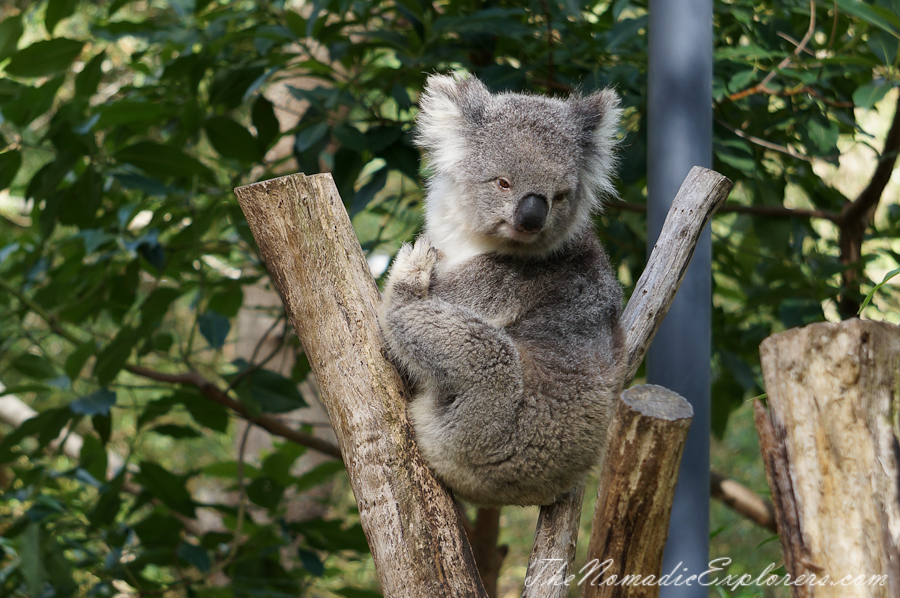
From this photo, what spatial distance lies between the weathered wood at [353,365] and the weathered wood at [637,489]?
0.36 m

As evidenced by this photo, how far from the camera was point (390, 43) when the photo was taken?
237 centimetres

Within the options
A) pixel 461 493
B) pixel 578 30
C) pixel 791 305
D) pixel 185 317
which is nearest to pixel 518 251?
pixel 461 493

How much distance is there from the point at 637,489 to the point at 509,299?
759 millimetres

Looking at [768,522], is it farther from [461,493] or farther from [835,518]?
[835,518]

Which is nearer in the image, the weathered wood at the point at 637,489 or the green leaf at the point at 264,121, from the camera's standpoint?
the weathered wood at the point at 637,489

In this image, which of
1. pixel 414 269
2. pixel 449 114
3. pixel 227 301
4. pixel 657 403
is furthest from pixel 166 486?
pixel 657 403

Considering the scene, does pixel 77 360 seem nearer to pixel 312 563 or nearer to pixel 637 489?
pixel 312 563

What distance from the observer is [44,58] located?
2.36m

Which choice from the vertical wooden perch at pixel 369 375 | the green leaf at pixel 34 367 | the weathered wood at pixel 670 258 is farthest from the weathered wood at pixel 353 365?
the green leaf at pixel 34 367

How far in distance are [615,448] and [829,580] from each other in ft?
1.20

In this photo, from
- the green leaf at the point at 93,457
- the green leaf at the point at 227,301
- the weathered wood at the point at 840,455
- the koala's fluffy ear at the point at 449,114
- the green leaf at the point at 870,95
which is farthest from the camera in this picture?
the green leaf at the point at 227,301

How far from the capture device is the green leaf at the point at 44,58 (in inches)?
92.0

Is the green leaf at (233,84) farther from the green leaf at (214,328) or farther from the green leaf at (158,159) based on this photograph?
the green leaf at (214,328)

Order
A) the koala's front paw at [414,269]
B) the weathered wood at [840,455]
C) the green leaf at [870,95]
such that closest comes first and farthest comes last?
the weathered wood at [840,455], the koala's front paw at [414,269], the green leaf at [870,95]
